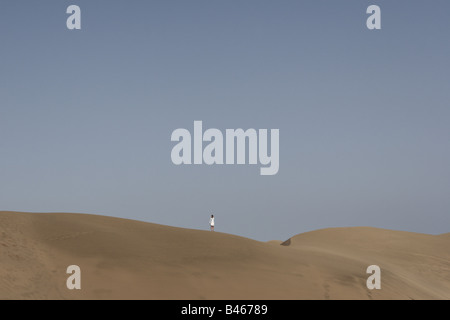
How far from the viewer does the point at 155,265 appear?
1295cm

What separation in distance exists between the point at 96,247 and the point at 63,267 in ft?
4.83

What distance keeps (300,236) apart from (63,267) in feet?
70.7

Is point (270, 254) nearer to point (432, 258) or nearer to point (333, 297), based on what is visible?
point (333, 297)

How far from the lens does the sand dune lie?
11.7 metres

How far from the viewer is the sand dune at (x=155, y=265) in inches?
460

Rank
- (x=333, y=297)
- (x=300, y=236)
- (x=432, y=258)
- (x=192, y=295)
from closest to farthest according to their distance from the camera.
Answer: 1. (x=192, y=295)
2. (x=333, y=297)
3. (x=432, y=258)
4. (x=300, y=236)

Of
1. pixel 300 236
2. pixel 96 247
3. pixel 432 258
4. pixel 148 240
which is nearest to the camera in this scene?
pixel 96 247

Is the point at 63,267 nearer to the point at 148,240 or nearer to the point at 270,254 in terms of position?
the point at 148,240
